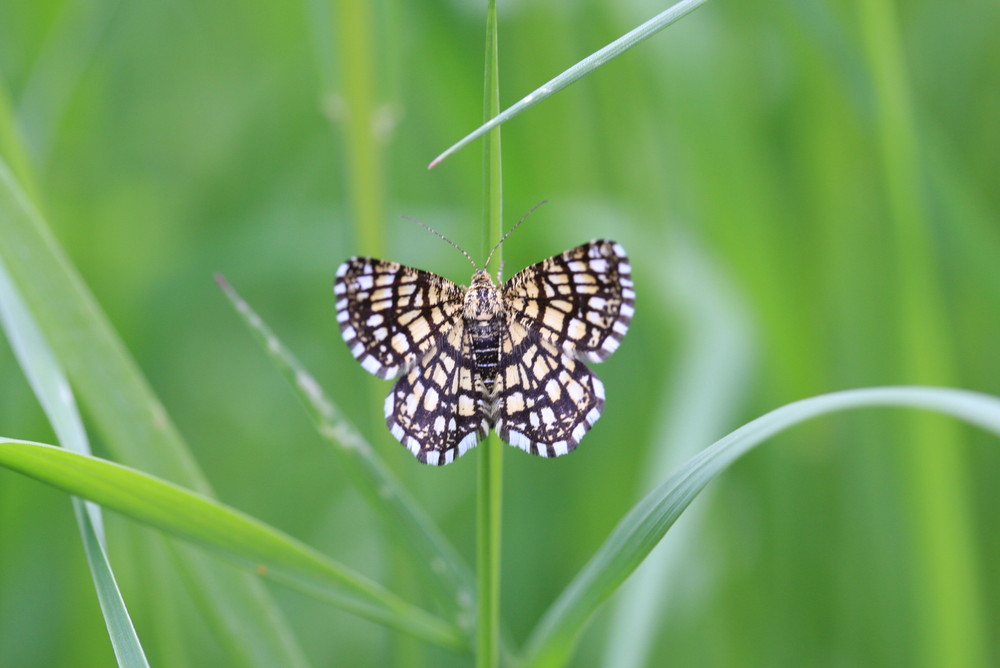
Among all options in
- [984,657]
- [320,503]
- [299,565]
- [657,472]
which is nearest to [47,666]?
[320,503]

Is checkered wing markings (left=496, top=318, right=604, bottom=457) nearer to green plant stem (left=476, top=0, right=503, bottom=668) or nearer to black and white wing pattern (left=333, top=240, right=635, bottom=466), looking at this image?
black and white wing pattern (left=333, top=240, right=635, bottom=466)

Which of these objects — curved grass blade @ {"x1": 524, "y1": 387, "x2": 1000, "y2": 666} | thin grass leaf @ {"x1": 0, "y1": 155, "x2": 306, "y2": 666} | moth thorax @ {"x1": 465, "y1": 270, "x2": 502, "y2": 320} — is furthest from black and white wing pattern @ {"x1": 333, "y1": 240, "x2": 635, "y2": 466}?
thin grass leaf @ {"x1": 0, "y1": 155, "x2": 306, "y2": 666}

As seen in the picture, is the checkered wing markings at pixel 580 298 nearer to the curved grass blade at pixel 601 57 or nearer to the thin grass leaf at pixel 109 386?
the curved grass blade at pixel 601 57

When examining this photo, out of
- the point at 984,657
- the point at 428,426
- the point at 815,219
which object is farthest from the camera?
the point at 815,219

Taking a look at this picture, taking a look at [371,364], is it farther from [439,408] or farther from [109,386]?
[109,386]

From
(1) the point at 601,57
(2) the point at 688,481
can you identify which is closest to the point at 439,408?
(2) the point at 688,481

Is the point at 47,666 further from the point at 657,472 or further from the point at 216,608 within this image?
the point at 657,472
